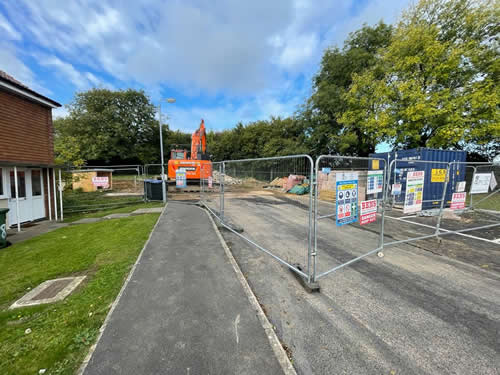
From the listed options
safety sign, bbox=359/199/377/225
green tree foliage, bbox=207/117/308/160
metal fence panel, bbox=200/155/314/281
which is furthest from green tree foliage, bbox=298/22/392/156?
safety sign, bbox=359/199/377/225

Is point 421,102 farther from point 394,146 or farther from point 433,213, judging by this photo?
point 433,213

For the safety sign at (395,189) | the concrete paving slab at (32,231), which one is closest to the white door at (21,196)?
the concrete paving slab at (32,231)

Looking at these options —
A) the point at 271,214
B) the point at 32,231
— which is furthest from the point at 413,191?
the point at 32,231

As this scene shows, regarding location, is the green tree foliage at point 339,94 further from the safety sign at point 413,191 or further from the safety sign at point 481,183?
the safety sign at point 413,191

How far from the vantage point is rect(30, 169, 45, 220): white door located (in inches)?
348

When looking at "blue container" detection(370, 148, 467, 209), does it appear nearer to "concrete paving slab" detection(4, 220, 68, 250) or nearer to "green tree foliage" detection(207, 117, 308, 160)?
"concrete paving slab" detection(4, 220, 68, 250)

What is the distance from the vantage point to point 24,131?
8.59 meters

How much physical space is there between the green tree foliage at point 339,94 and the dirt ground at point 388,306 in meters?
18.2

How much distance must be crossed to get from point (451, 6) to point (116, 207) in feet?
88.2

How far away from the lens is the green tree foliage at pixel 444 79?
39.7 feet

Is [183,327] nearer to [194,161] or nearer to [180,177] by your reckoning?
[180,177]

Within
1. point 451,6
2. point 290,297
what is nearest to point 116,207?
point 290,297

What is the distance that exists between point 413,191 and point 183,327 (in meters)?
5.94

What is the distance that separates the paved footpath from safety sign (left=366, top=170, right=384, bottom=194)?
3.41 meters
